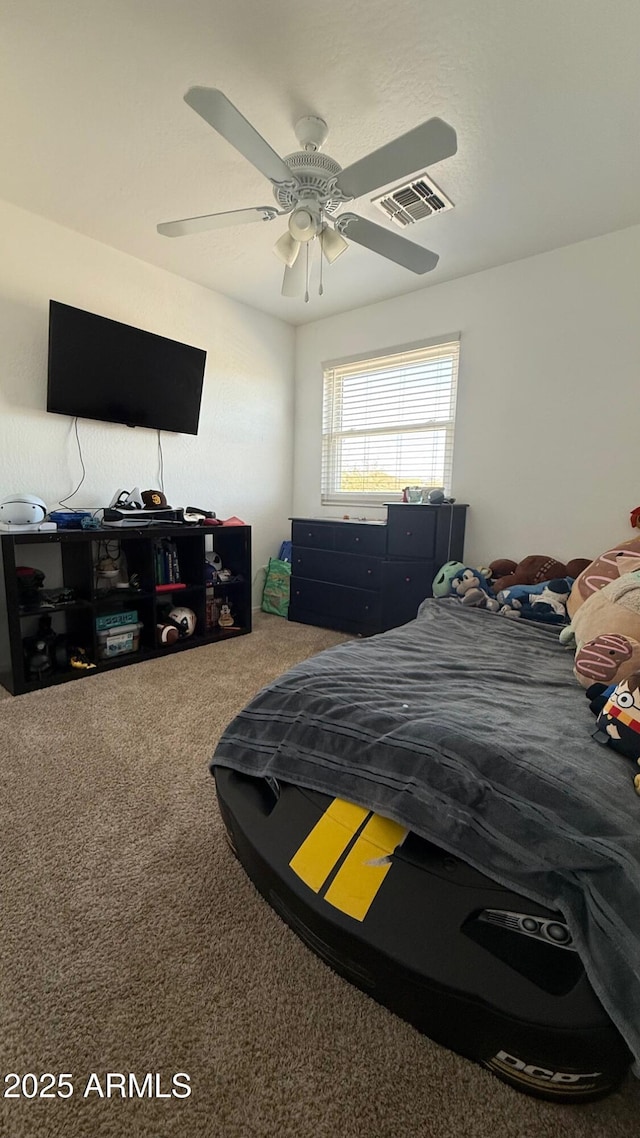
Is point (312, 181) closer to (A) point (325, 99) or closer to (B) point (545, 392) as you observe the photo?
(A) point (325, 99)

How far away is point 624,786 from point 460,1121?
2.21 ft

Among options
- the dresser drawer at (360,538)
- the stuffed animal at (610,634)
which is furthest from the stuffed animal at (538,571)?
the stuffed animal at (610,634)

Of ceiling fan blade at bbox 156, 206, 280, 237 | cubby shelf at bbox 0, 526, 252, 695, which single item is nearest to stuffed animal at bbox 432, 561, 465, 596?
cubby shelf at bbox 0, 526, 252, 695

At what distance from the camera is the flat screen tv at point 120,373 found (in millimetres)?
2669

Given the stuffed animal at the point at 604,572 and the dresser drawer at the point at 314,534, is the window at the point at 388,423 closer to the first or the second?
the dresser drawer at the point at 314,534

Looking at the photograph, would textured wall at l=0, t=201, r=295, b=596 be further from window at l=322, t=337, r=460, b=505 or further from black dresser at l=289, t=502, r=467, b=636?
black dresser at l=289, t=502, r=467, b=636

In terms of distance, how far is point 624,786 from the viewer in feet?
3.12

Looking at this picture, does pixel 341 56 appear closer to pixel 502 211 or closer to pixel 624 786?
pixel 502 211

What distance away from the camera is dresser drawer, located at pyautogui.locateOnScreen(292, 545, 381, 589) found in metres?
3.43

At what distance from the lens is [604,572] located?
2.14 meters

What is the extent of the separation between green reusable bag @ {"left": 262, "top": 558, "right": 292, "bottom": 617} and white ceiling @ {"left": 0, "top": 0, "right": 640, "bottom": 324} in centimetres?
249

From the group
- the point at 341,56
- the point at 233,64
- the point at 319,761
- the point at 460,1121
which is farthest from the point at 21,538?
the point at 460,1121

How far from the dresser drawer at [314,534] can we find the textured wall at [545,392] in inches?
41.5

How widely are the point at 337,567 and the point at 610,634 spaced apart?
2287 mm
